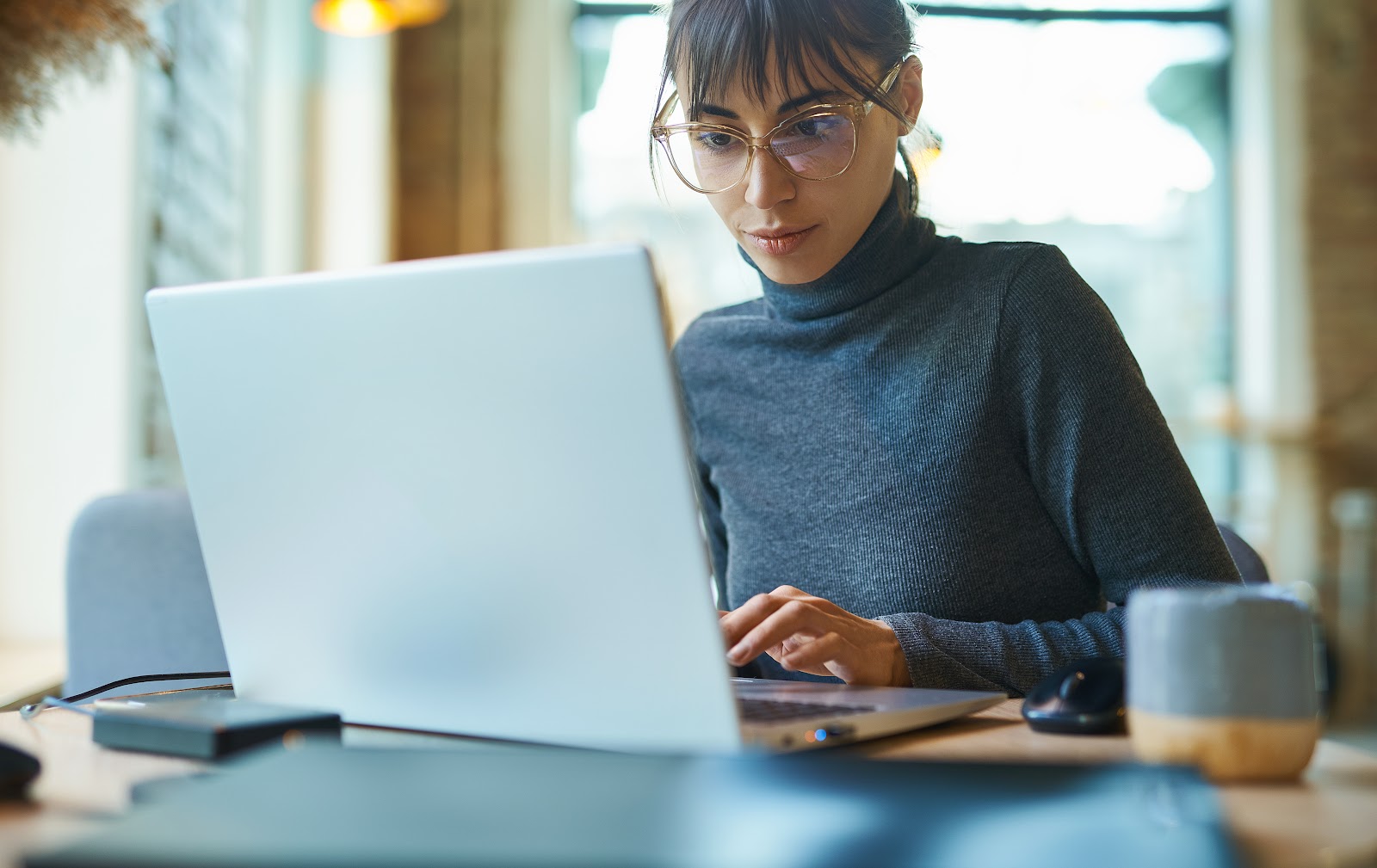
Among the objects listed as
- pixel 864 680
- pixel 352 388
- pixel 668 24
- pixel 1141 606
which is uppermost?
pixel 668 24

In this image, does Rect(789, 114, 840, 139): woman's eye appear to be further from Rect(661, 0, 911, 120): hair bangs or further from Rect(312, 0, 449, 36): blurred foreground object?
Rect(312, 0, 449, 36): blurred foreground object

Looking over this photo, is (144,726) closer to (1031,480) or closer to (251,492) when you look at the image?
(251,492)

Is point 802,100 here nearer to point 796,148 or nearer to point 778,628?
point 796,148

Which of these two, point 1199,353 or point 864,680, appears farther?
point 1199,353

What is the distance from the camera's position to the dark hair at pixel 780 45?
42.4 inches

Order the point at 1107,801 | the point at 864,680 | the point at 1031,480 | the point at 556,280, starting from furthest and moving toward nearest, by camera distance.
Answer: the point at 1031,480 → the point at 864,680 → the point at 556,280 → the point at 1107,801

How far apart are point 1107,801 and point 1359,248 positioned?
16.9ft

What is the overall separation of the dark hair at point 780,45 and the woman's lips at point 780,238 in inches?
4.8

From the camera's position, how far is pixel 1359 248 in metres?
4.91

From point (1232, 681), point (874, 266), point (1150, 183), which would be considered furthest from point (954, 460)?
point (1150, 183)

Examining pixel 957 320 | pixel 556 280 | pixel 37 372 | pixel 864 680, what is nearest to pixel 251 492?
pixel 556 280

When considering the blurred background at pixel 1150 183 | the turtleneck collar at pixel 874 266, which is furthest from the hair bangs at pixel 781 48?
the blurred background at pixel 1150 183

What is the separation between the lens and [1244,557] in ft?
3.98

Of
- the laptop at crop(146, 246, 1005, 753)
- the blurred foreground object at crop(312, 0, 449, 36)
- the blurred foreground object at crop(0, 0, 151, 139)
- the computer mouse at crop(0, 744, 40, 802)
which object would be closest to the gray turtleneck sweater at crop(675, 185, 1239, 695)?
the laptop at crop(146, 246, 1005, 753)
